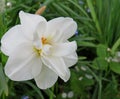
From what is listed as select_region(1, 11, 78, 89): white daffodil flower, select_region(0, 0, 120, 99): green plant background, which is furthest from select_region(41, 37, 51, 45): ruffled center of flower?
select_region(0, 0, 120, 99): green plant background

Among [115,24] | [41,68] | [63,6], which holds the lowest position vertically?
[115,24]

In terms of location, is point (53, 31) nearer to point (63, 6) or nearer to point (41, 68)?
point (41, 68)

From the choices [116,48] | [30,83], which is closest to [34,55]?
[30,83]

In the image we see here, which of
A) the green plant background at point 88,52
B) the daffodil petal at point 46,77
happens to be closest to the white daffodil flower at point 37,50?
the daffodil petal at point 46,77

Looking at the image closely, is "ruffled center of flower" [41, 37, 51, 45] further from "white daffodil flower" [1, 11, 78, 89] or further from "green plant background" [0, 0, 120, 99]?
"green plant background" [0, 0, 120, 99]

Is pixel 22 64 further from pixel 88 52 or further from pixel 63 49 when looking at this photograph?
pixel 88 52
